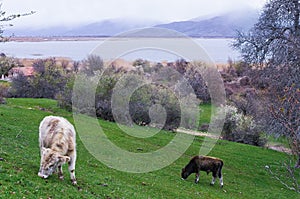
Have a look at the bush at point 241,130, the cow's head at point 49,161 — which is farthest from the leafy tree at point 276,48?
the cow's head at point 49,161

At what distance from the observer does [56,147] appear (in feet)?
40.5

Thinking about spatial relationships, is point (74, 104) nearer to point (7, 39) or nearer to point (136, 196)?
point (7, 39)

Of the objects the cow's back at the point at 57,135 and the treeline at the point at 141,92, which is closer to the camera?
the cow's back at the point at 57,135

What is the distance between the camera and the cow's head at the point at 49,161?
1190 centimetres

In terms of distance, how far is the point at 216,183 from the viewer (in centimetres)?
2228

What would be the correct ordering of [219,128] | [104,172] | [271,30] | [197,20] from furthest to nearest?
[197,20]
[219,128]
[271,30]
[104,172]

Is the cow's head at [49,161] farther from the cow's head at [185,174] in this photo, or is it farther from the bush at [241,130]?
the bush at [241,130]

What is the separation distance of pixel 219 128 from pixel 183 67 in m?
33.5

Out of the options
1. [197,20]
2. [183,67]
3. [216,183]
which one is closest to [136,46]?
[216,183]

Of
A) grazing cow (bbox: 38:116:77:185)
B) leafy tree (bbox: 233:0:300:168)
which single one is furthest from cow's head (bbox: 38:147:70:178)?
leafy tree (bbox: 233:0:300:168)

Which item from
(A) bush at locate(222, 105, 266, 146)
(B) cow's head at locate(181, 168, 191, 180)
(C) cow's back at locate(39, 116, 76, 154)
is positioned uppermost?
(C) cow's back at locate(39, 116, 76, 154)

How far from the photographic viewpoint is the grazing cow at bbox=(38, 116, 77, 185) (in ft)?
39.3

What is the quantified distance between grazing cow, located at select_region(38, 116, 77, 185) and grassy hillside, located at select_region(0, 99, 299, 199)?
1.47 ft

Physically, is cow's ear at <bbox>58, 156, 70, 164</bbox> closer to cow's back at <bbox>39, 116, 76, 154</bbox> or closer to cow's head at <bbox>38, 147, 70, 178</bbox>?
cow's head at <bbox>38, 147, 70, 178</bbox>
